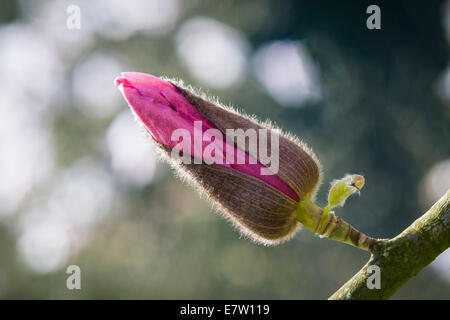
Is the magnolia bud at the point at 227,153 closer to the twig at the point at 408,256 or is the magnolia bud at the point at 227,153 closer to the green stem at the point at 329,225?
the green stem at the point at 329,225

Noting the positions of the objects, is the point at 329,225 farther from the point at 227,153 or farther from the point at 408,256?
the point at 227,153

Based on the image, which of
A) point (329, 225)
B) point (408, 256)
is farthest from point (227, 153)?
point (408, 256)

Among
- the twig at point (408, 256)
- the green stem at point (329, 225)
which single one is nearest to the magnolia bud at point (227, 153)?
the green stem at point (329, 225)

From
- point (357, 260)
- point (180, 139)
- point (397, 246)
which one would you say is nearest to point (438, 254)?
point (397, 246)

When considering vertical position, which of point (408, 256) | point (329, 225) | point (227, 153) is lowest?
point (408, 256)

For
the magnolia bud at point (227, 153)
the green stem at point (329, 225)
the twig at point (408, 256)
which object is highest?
the magnolia bud at point (227, 153)
